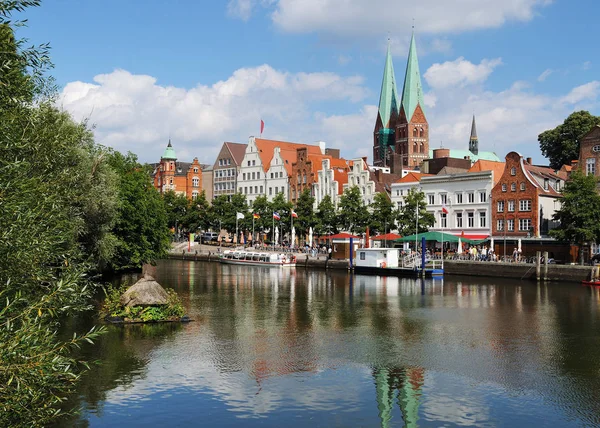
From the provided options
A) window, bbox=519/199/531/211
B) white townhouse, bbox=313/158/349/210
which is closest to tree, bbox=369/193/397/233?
white townhouse, bbox=313/158/349/210

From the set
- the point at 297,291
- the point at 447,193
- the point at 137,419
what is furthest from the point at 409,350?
the point at 447,193

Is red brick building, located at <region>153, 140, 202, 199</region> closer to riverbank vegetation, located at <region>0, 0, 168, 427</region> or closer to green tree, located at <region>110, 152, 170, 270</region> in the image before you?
green tree, located at <region>110, 152, 170, 270</region>

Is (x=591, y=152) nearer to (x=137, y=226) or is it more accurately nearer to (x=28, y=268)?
(x=137, y=226)

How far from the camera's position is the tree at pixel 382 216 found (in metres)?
104

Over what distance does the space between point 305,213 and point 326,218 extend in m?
6.95

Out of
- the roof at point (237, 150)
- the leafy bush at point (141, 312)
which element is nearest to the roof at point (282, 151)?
the roof at point (237, 150)

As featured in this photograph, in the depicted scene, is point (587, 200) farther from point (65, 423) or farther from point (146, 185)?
point (65, 423)

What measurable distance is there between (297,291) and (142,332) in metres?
27.7

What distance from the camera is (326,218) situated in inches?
4432

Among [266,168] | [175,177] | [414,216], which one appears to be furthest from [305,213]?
[175,177]

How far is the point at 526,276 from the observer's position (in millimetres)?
73812

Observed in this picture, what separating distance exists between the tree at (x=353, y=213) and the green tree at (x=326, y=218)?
7.46 ft

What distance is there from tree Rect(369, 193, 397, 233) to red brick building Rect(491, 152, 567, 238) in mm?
15201

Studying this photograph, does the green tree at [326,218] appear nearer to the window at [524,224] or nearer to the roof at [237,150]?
the window at [524,224]
